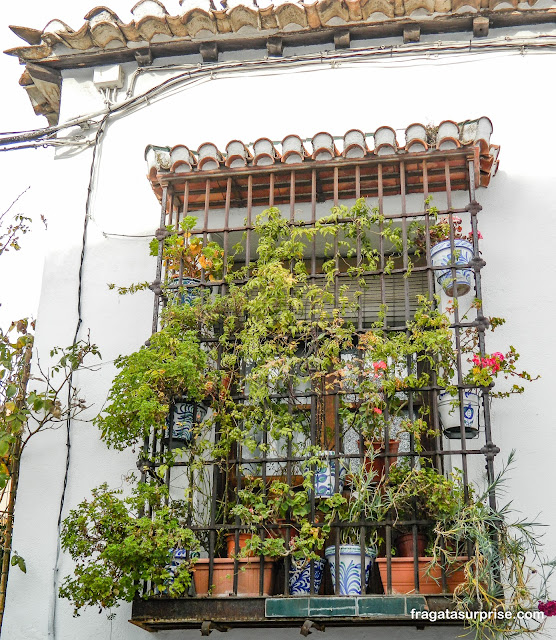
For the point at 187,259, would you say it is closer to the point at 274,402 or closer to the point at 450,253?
the point at 274,402

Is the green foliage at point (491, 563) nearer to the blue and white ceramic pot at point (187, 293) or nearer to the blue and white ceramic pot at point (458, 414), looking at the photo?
the blue and white ceramic pot at point (458, 414)

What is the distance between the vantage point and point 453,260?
17.5 feet

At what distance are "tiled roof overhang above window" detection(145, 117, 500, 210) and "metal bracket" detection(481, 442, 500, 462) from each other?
1723 mm

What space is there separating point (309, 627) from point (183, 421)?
143cm

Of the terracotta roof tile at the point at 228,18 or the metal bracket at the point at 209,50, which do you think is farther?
the metal bracket at the point at 209,50

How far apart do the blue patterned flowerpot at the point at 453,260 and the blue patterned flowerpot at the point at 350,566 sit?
5.50ft

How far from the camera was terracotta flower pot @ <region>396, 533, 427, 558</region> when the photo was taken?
4848 mm

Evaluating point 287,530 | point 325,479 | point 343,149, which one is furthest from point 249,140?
point 287,530

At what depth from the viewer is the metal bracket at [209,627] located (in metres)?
4.71

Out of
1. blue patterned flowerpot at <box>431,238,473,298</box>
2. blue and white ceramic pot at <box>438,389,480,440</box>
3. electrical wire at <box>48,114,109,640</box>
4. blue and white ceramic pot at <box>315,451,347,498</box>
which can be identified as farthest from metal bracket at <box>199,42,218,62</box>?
blue and white ceramic pot at <box>315,451,347,498</box>

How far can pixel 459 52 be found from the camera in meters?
6.49

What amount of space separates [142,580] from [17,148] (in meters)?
3.60

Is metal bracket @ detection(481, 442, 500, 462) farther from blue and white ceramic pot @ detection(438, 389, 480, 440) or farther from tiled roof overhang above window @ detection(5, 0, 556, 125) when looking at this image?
tiled roof overhang above window @ detection(5, 0, 556, 125)

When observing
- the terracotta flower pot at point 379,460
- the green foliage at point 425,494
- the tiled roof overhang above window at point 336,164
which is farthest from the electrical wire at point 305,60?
the green foliage at point 425,494
